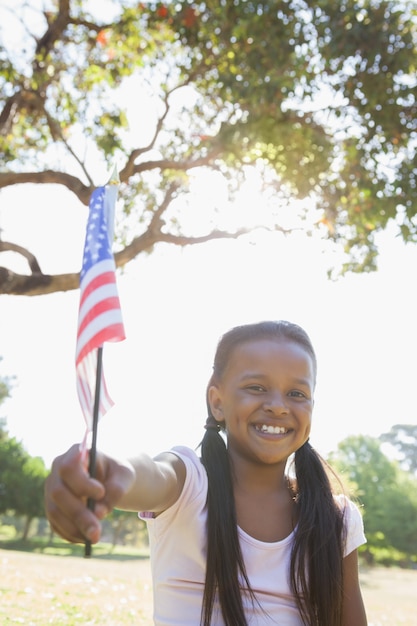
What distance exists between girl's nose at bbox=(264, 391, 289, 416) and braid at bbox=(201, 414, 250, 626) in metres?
0.32

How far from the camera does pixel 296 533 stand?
266cm

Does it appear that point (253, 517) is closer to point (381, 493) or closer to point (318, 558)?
point (318, 558)

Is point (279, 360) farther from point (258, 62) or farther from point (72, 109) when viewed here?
point (72, 109)

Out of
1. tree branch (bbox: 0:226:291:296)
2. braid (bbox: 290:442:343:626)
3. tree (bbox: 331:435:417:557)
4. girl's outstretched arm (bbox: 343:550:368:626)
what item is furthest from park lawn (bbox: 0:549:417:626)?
tree (bbox: 331:435:417:557)

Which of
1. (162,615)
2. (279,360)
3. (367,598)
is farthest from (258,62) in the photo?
(367,598)

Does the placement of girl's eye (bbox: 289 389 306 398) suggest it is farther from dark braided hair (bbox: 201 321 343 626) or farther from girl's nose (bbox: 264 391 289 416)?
dark braided hair (bbox: 201 321 343 626)

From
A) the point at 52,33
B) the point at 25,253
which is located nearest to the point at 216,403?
the point at 25,253

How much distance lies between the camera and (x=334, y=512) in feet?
9.34

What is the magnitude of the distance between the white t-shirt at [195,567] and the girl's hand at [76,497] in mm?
931

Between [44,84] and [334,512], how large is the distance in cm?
851

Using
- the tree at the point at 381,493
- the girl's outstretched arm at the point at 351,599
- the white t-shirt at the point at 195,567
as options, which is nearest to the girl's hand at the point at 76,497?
the white t-shirt at the point at 195,567

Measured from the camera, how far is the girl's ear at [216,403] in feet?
9.17

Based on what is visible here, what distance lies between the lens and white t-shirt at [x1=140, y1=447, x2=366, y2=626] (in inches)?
98.7

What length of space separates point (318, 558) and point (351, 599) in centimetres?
31
